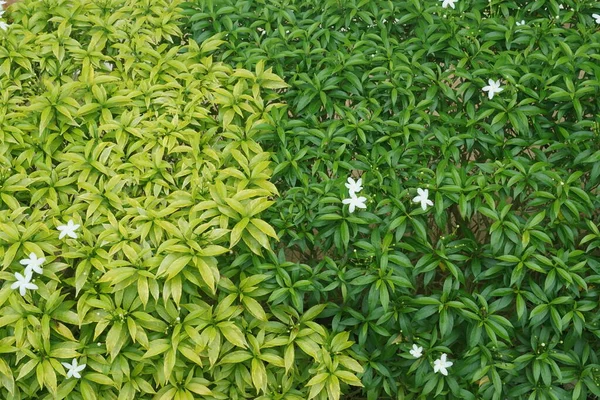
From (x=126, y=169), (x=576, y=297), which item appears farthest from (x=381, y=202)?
(x=126, y=169)

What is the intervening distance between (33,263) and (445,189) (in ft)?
4.47

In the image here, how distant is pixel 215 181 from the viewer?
2729 millimetres

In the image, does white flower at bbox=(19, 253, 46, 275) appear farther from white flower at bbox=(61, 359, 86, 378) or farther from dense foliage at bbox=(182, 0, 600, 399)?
dense foliage at bbox=(182, 0, 600, 399)

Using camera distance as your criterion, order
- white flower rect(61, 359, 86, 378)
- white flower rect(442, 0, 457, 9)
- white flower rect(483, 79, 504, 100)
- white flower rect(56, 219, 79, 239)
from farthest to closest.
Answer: white flower rect(442, 0, 457, 9) → white flower rect(483, 79, 504, 100) → white flower rect(56, 219, 79, 239) → white flower rect(61, 359, 86, 378)

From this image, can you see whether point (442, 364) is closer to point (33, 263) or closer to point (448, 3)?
point (33, 263)

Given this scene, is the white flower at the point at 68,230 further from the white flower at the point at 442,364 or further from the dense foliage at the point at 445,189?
the white flower at the point at 442,364

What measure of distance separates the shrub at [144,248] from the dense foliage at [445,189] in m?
0.11

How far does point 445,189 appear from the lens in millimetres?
2660


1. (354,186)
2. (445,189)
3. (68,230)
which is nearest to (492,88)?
(445,189)

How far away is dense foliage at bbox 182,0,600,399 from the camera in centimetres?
258

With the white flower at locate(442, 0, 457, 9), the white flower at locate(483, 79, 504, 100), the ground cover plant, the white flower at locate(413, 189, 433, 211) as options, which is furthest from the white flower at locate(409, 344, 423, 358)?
the white flower at locate(442, 0, 457, 9)

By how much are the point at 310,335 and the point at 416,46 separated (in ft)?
4.22

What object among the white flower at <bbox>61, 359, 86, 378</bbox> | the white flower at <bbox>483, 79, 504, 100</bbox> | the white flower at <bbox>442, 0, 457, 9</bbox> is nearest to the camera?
the white flower at <bbox>61, 359, 86, 378</bbox>

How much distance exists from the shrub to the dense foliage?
0.11 metres
